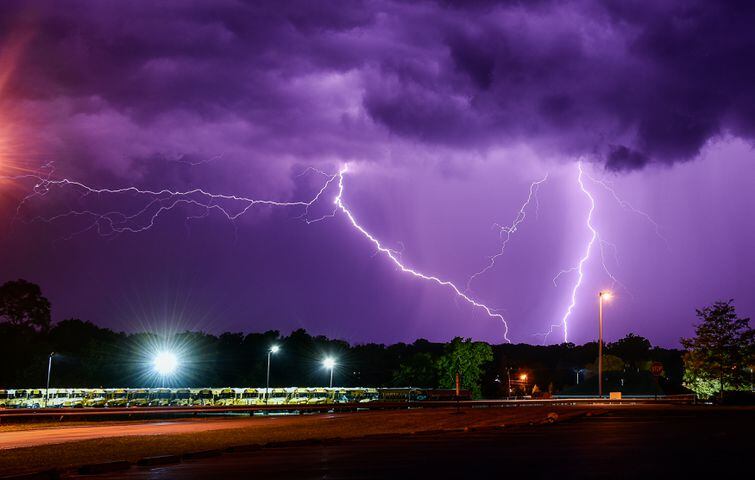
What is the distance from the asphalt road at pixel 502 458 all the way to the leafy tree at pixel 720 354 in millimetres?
33114

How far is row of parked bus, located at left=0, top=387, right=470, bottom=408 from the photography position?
A: 1578 inches

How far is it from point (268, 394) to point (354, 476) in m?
37.2

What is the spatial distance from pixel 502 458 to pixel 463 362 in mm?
47667

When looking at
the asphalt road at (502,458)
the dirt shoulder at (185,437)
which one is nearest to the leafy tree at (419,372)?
the dirt shoulder at (185,437)

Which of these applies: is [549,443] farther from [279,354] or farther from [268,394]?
[279,354]

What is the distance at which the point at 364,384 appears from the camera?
94562 millimetres

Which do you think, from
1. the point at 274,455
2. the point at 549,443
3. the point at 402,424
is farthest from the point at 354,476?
the point at 402,424

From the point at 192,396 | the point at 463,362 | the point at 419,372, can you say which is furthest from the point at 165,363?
the point at 463,362

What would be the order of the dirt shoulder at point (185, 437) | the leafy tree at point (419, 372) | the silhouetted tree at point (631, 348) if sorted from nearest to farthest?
the dirt shoulder at point (185, 437) → the leafy tree at point (419, 372) → the silhouetted tree at point (631, 348)

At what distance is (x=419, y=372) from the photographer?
6612cm

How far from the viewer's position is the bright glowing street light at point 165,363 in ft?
201

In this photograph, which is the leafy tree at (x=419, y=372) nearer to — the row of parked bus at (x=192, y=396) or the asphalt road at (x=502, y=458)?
the row of parked bus at (x=192, y=396)

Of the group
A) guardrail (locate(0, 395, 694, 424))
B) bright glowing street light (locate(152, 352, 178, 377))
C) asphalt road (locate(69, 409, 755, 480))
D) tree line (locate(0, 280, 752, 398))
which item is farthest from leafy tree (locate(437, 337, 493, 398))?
asphalt road (locate(69, 409, 755, 480))

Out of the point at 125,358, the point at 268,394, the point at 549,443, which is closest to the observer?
the point at 549,443
